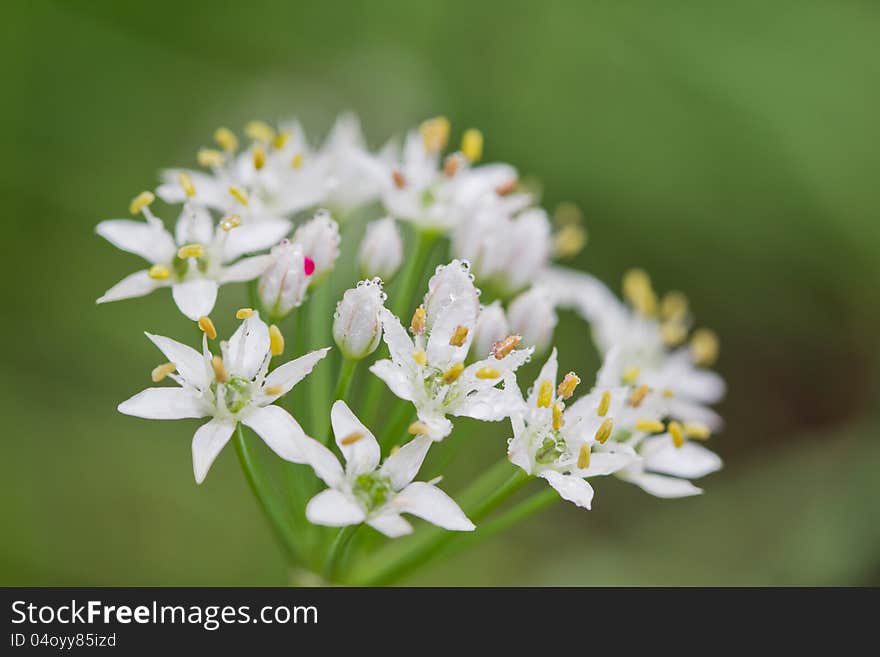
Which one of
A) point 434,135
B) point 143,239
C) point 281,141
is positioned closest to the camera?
point 143,239

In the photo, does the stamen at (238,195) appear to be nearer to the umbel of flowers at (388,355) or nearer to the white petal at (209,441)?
the umbel of flowers at (388,355)

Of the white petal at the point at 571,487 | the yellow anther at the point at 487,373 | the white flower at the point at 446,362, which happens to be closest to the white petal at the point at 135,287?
the white flower at the point at 446,362

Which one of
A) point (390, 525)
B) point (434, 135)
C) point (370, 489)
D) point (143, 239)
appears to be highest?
point (434, 135)

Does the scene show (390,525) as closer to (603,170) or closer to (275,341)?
(275,341)

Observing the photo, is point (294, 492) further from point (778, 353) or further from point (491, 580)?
point (778, 353)

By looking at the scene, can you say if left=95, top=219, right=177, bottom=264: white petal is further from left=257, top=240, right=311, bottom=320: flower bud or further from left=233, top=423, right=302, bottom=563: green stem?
left=233, top=423, right=302, bottom=563: green stem

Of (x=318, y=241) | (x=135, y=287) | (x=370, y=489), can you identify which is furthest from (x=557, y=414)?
(x=135, y=287)
